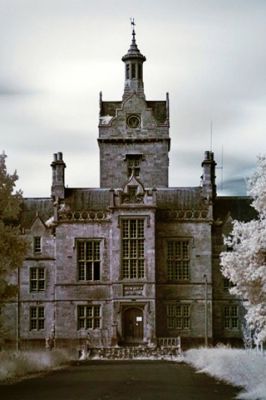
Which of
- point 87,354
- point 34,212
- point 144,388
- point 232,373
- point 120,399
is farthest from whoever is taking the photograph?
point 34,212

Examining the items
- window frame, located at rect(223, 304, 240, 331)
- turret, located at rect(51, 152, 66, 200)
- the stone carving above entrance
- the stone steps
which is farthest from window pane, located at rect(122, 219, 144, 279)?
window frame, located at rect(223, 304, 240, 331)

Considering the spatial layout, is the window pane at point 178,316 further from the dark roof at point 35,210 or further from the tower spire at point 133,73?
the tower spire at point 133,73

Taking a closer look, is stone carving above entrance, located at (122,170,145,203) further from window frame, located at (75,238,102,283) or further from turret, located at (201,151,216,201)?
turret, located at (201,151,216,201)

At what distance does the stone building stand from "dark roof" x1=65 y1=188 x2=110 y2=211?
0.22ft

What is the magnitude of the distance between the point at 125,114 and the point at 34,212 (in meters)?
9.92

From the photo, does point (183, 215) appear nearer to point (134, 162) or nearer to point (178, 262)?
point (178, 262)

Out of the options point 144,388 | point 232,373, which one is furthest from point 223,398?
point 232,373

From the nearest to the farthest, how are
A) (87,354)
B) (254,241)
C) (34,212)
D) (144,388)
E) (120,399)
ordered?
(120,399)
(144,388)
(254,241)
(87,354)
(34,212)

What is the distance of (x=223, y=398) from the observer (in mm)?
22406

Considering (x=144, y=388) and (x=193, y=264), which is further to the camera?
(x=193, y=264)

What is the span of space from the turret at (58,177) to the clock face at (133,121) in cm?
578

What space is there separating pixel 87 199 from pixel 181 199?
6419 millimetres

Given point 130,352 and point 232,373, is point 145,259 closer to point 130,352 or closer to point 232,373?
point 130,352

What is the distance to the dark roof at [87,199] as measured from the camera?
6431 centimetres
